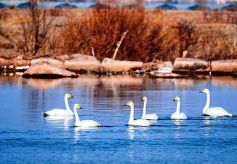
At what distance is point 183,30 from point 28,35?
776 centimetres

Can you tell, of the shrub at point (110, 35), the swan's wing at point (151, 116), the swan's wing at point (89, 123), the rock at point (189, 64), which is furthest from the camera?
the shrub at point (110, 35)

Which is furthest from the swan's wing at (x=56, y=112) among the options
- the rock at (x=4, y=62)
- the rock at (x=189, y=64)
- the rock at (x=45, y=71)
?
the rock at (x=4, y=62)

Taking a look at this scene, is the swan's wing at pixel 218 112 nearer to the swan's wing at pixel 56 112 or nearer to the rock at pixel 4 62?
the swan's wing at pixel 56 112

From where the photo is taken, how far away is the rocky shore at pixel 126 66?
153 ft

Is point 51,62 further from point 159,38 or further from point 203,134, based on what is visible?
point 203,134

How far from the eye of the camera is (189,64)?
4728 cm

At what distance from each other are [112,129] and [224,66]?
891 inches

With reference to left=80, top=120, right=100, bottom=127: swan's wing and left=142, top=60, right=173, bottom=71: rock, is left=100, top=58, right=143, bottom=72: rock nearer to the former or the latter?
left=142, top=60, right=173, bottom=71: rock

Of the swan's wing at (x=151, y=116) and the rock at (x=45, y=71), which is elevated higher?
the rock at (x=45, y=71)

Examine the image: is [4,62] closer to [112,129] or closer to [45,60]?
[45,60]

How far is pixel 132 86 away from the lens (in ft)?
132

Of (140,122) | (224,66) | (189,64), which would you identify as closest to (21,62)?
(189,64)

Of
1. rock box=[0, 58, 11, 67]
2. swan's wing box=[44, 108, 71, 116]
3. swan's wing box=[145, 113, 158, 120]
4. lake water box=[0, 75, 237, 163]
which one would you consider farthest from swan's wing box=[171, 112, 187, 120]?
rock box=[0, 58, 11, 67]

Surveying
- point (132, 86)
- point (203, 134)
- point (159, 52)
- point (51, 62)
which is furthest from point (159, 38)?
point (203, 134)
